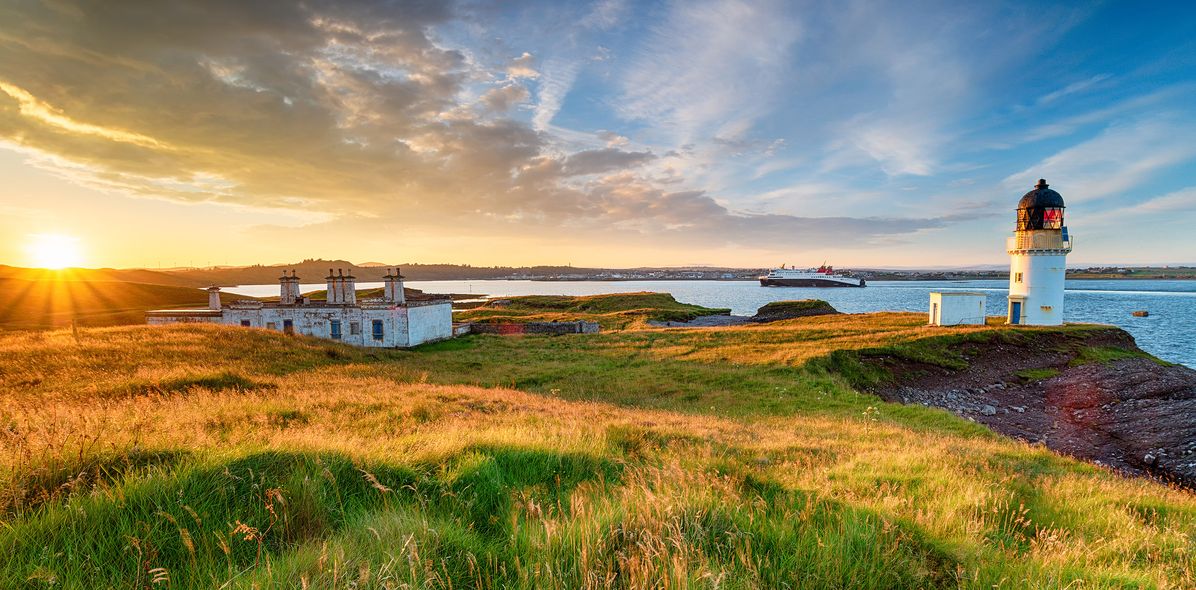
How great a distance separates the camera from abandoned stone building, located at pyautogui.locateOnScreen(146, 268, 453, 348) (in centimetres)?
3531

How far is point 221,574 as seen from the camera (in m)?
2.81

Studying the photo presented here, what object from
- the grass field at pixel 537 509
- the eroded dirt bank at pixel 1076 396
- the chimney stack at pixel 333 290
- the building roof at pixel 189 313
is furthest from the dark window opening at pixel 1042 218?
the building roof at pixel 189 313

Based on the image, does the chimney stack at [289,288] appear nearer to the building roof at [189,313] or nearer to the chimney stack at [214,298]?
the building roof at [189,313]

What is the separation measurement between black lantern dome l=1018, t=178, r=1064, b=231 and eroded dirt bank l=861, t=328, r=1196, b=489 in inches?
384

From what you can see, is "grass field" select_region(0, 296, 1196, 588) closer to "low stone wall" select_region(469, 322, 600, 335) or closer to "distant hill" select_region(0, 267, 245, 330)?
"low stone wall" select_region(469, 322, 600, 335)

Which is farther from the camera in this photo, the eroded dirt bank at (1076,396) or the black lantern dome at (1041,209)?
the black lantern dome at (1041,209)

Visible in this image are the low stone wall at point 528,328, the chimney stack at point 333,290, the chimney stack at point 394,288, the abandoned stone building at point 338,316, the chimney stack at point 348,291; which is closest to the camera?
the abandoned stone building at point 338,316

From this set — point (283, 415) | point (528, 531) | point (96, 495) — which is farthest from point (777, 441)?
point (283, 415)

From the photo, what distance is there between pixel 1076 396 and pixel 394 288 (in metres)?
42.7

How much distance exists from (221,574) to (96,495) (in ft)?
4.96

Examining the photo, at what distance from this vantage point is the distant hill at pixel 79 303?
161 ft

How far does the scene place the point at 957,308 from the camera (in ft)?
121

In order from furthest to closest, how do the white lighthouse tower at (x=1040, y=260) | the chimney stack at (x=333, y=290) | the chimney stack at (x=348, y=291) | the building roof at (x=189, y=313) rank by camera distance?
the building roof at (x=189, y=313), the chimney stack at (x=348, y=291), the chimney stack at (x=333, y=290), the white lighthouse tower at (x=1040, y=260)

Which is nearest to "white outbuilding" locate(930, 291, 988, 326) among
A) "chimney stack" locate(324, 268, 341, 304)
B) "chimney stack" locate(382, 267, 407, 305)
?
"chimney stack" locate(382, 267, 407, 305)
